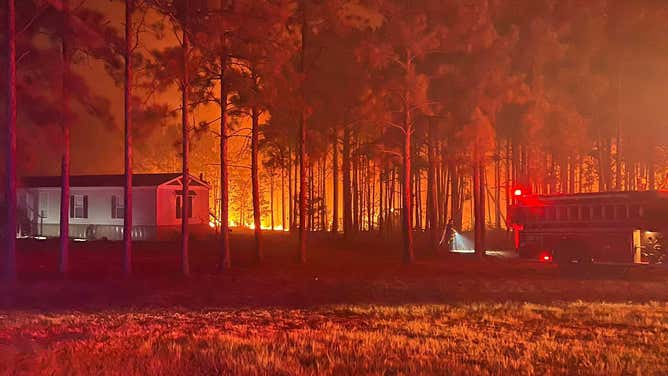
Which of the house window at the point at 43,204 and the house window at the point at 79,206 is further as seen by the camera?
the house window at the point at 43,204

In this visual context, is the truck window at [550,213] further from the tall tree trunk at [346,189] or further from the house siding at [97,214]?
the house siding at [97,214]

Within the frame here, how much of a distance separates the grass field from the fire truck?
79 cm

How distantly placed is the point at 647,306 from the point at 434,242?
61.7 ft

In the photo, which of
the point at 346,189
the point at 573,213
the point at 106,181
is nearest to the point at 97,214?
the point at 106,181

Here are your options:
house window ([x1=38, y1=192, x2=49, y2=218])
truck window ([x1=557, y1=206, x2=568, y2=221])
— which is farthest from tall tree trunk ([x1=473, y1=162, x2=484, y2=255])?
house window ([x1=38, y1=192, x2=49, y2=218])

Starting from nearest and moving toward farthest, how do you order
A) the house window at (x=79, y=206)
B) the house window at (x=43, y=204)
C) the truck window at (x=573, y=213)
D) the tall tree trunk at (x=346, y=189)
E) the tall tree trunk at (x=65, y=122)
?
the tall tree trunk at (x=65, y=122) → the truck window at (x=573, y=213) → the tall tree trunk at (x=346, y=189) → the house window at (x=79, y=206) → the house window at (x=43, y=204)

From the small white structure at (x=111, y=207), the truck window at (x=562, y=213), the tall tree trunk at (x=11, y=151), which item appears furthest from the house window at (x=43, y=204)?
the truck window at (x=562, y=213)

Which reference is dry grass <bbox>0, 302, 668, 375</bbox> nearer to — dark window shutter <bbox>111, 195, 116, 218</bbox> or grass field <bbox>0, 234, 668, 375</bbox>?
grass field <bbox>0, 234, 668, 375</bbox>

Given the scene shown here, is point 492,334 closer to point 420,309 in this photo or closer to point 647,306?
point 420,309

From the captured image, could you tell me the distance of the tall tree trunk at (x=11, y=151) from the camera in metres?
18.9

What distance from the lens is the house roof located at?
135ft

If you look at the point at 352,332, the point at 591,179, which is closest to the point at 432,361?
the point at 352,332

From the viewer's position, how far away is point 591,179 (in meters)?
52.3

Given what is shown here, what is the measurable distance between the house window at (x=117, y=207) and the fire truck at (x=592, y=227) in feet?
84.2
